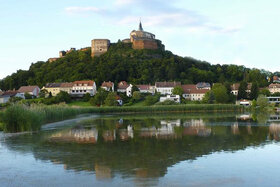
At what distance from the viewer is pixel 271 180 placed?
11922mm

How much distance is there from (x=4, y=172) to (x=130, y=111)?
59273 mm

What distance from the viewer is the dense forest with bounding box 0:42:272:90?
114 metres

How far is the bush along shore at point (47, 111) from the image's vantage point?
2706 cm

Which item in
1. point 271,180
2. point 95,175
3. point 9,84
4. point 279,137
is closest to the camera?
point 271,180

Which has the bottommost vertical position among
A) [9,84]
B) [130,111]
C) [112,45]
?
[130,111]

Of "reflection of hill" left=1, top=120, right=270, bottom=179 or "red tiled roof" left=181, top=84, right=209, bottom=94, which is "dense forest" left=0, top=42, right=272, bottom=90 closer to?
"red tiled roof" left=181, top=84, right=209, bottom=94

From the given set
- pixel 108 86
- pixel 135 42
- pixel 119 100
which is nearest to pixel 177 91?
pixel 119 100

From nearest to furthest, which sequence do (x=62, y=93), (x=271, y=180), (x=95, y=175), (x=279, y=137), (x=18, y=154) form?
(x=271, y=180) → (x=95, y=175) → (x=18, y=154) → (x=279, y=137) → (x=62, y=93)

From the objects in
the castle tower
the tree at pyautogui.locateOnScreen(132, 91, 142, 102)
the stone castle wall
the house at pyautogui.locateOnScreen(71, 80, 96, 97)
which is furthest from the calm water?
the castle tower

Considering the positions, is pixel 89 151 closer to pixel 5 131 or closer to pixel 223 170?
pixel 223 170

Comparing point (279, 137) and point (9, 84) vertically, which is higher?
point (9, 84)

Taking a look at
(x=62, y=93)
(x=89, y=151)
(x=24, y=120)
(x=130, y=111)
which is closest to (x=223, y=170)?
(x=89, y=151)

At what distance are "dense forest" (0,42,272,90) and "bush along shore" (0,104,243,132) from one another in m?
40.8

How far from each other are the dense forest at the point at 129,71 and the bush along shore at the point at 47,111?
4077 centimetres
